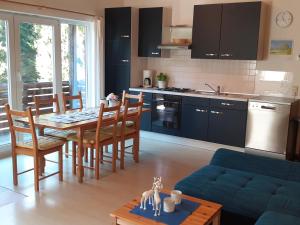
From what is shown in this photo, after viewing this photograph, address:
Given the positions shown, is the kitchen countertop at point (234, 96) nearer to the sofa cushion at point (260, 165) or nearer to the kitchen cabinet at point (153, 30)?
the kitchen cabinet at point (153, 30)

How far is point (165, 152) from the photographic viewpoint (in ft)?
16.8

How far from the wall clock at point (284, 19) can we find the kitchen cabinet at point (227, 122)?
4.25 feet

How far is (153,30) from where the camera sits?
5.80 m

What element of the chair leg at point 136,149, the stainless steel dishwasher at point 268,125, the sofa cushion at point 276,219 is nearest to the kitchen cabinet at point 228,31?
the stainless steel dishwasher at point 268,125

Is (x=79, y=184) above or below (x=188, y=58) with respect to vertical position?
below

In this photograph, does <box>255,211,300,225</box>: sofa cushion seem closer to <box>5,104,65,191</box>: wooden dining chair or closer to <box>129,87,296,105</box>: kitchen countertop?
<box>5,104,65,191</box>: wooden dining chair

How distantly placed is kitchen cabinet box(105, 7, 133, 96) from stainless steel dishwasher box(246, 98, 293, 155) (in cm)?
230

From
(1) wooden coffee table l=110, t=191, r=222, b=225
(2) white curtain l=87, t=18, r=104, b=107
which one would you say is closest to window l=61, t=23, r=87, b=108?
(2) white curtain l=87, t=18, r=104, b=107

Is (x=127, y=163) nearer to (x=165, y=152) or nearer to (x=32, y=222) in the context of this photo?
(x=165, y=152)

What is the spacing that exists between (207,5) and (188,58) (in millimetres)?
989

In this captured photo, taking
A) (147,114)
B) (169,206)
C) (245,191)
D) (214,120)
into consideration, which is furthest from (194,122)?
(169,206)

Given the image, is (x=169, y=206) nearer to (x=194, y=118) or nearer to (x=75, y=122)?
(x=75, y=122)

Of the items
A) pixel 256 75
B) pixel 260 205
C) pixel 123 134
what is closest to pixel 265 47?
pixel 256 75

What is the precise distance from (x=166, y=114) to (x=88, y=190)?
2375 millimetres
